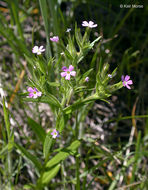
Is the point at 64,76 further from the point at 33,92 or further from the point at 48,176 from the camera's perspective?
the point at 48,176

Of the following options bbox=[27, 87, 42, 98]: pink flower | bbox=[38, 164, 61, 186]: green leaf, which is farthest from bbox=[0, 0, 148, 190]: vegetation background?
bbox=[27, 87, 42, 98]: pink flower

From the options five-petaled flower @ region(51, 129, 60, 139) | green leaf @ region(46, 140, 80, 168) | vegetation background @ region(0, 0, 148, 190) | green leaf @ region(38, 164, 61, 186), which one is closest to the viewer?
five-petaled flower @ region(51, 129, 60, 139)

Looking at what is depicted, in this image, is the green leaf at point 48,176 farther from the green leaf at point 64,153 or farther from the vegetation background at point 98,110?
the vegetation background at point 98,110

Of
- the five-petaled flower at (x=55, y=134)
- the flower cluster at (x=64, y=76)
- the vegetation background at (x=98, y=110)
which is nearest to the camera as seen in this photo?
the flower cluster at (x=64, y=76)

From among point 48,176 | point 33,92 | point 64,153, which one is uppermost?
point 33,92

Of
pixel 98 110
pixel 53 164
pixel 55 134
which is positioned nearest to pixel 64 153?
pixel 53 164

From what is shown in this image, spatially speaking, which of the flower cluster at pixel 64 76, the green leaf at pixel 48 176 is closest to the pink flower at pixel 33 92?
the flower cluster at pixel 64 76

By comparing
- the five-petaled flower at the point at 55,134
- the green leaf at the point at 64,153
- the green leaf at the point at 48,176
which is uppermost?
the five-petaled flower at the point at 55,134

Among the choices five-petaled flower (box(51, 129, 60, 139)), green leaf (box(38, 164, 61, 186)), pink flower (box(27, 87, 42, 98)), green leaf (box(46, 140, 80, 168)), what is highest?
pink flower (box(27, 87, 42, 98))

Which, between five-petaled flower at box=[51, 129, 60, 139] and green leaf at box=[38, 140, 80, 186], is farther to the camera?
green leaf at box=[38, 140, 80, 186]

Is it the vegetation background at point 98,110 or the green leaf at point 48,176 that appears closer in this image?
the green leaf at point 48,176

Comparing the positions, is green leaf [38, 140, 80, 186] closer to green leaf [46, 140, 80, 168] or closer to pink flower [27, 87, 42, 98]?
green leaf [46, 140, 80, 168]

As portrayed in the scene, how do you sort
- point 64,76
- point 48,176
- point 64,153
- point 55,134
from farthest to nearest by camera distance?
1. point 48,176
2. point 64,153
3. point 55,134
4. point 64,76
